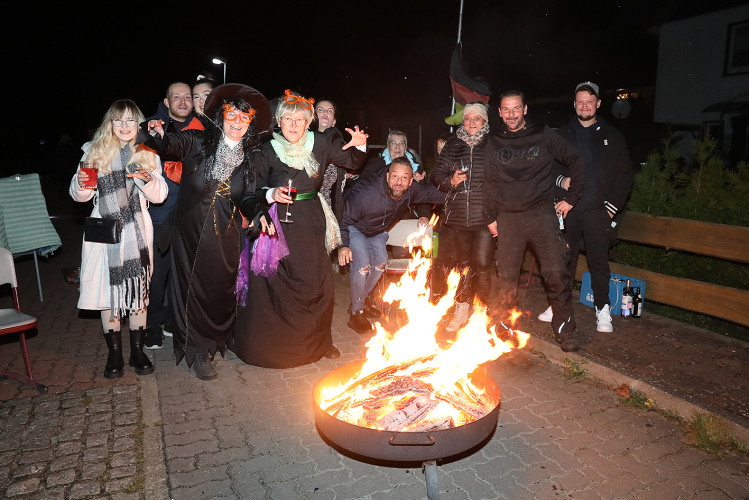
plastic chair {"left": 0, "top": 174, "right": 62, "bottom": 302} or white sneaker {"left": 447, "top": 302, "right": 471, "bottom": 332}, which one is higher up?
plastic chair {"left": 0, "top": 174, "right": 62, "bottom": 302}

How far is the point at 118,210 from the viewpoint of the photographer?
4633mm

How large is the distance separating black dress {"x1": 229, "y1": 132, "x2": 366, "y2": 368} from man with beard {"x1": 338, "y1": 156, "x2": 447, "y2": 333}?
2.68 feet

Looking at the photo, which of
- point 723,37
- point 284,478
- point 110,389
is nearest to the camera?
point 284,478

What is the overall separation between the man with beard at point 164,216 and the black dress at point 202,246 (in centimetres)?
56

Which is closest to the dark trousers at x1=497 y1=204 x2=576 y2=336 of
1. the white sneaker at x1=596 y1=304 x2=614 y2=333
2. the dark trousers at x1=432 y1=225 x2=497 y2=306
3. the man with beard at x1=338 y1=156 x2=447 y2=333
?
the dark trousers at x1=432 y1=225 x2=497 y2=306

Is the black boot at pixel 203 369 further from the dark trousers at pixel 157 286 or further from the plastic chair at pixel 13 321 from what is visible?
the plastic chair at pixel 13 321

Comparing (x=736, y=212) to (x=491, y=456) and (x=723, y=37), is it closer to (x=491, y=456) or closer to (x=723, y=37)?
(x=491, y=456)

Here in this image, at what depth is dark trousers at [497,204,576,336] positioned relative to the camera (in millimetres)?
5266

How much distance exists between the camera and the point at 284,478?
3.39 meters

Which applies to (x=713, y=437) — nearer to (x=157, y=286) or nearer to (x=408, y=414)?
(x=408, y=414)

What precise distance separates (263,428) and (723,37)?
24.4 meters

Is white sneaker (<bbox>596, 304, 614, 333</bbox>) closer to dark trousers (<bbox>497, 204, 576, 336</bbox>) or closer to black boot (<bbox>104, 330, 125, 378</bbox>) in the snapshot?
dark trousers (<bbox>497, 204, 576, 336</bbox>)

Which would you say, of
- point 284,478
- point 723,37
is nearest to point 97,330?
point 284,478

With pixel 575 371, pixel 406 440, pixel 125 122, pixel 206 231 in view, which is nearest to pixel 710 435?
pixel 575 371
